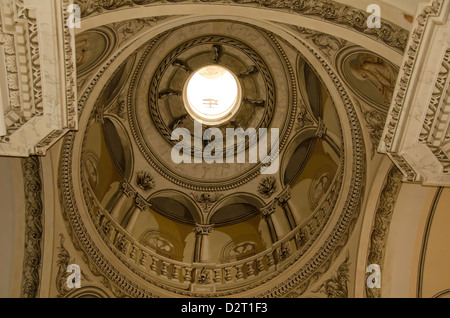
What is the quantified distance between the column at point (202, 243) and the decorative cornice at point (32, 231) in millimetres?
3518

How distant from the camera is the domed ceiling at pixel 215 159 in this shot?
372 inches

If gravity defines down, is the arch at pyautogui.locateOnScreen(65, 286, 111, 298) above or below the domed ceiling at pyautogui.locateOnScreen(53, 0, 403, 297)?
below

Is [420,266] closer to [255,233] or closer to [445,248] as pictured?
[445,248]

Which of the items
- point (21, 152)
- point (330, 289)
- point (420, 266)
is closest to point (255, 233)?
point (330, 289)

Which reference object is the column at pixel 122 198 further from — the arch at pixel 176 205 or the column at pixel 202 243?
→ the column at pixel 202 243

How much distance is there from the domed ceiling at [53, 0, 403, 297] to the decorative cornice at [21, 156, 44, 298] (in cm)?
49

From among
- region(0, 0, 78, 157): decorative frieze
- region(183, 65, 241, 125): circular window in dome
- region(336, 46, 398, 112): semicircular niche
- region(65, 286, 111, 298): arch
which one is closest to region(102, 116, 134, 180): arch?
region(183, 65, 241, 125): circular window in dome

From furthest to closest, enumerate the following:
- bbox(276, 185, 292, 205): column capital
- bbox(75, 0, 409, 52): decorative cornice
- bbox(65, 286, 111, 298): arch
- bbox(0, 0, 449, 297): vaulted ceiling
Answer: bbox(276, 185, 292, 205): column capital, bbox(65, 286, 111, 298): arch, bbox(0, 0, 449, 297): vaulted ceiling, bbox(75, 0, 409, 52): decorative cornice

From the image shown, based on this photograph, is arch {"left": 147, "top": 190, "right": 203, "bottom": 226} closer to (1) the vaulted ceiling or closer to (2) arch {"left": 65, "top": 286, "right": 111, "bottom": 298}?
(1) the vaulted ceiling

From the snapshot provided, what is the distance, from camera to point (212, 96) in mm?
14320

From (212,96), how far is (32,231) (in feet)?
21.3

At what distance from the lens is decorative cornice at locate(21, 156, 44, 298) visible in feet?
30.0

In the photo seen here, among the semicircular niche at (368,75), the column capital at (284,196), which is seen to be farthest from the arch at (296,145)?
the semicircular niche at (368,75)

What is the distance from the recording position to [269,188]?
12.2m
